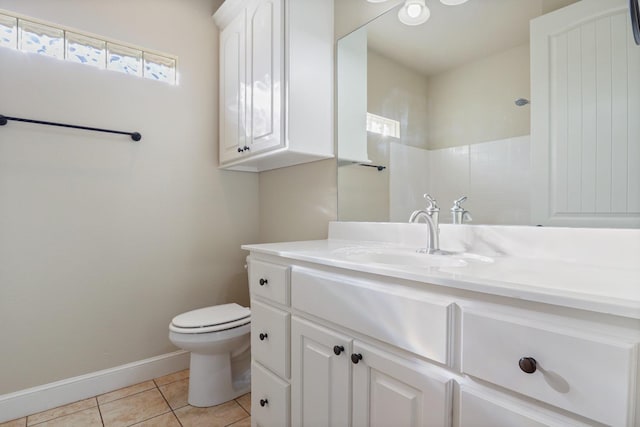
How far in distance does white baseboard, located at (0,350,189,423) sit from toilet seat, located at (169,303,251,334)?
1.66ft

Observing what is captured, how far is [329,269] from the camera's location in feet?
3.47

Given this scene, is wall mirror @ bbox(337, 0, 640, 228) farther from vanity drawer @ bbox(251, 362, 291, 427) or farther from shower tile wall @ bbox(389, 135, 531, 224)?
vanity drawer @ bbox(251, 362, 291, 427)

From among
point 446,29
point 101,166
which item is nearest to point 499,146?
point 446,29

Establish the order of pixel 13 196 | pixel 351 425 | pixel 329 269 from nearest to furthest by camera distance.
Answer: pixel 351 425, pixel 329 269, pixel 13 196

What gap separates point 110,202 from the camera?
189 cm

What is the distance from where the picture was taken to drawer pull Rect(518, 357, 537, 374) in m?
0.59

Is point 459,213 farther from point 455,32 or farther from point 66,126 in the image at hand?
point 66,126

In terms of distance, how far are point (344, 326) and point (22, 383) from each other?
1858mm

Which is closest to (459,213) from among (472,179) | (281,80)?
(472,179)

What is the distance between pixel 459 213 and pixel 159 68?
6.69ft

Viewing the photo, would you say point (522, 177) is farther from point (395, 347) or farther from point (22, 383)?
point (22, 383)

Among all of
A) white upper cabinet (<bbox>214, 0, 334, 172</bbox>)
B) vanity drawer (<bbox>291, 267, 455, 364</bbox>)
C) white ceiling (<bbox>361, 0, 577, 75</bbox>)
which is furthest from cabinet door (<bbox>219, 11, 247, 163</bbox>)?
vanity drawer (<bbox>291, 267, 455, 364</bbox>)

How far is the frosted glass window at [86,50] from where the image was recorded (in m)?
1.78

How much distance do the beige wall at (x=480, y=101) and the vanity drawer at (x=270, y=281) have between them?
885mm
